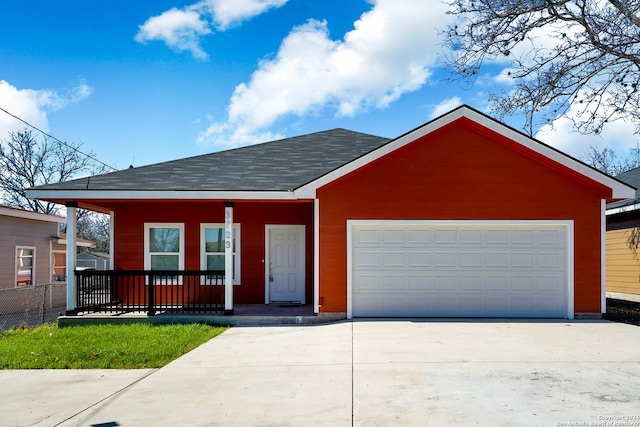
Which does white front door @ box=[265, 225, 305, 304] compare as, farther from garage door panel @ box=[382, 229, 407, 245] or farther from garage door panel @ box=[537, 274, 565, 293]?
garage door panel @ box=[537, 274, 565, 293]

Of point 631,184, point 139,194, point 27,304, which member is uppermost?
point 631,184

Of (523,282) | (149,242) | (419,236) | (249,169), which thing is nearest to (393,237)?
(419,236)

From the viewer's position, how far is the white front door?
44.8 feet

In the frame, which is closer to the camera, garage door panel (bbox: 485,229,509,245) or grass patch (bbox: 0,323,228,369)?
grass patch (bbox: 0,323,228,369)

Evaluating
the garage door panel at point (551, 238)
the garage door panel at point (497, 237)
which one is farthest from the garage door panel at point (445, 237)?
the garage door panel at point (551, 238)

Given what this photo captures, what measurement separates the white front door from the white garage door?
2.30 metres

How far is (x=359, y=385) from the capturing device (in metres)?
6.21

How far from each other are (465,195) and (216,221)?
20.6 feet

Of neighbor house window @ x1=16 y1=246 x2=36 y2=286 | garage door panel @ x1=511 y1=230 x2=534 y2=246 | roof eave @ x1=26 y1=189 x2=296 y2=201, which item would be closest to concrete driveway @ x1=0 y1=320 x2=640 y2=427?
garage door panel @ x1=511 y1=230 x2=534 y2=246

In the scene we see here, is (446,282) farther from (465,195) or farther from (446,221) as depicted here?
(465,195)

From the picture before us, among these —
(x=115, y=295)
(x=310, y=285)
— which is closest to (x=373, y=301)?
(x=310, y=285)

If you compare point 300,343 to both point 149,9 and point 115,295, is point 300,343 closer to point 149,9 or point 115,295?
point 115,295

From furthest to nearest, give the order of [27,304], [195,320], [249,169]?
[27,304] < [249,169] < [195,320]

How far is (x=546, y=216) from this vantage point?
11.6m
